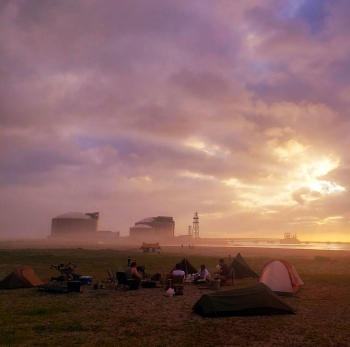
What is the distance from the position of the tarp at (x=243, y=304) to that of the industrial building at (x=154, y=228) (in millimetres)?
163652

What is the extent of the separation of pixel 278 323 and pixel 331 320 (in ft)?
7.57

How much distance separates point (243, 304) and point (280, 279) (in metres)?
6.15

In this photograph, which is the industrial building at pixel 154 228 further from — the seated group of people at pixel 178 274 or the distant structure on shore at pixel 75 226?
the seated group of people at pixel 178 274

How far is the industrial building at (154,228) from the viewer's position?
574 feet

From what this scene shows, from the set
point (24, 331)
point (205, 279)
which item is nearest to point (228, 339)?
point (24, 331)

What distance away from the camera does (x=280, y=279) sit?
17.9 meters

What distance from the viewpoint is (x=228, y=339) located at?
9.69 meters

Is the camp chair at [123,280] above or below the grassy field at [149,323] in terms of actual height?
above

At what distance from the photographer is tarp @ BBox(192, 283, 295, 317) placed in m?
12.4

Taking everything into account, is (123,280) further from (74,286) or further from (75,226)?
(75,226)

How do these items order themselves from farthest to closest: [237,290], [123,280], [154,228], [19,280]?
[154,228], [19,280], [123,280], [237,290]

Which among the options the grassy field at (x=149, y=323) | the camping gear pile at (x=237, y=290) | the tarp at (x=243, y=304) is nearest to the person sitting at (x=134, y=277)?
the camping gear pile at (x=237, y=290)

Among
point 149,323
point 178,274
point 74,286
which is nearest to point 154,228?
point 178,274

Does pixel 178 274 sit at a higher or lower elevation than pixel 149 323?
higher
